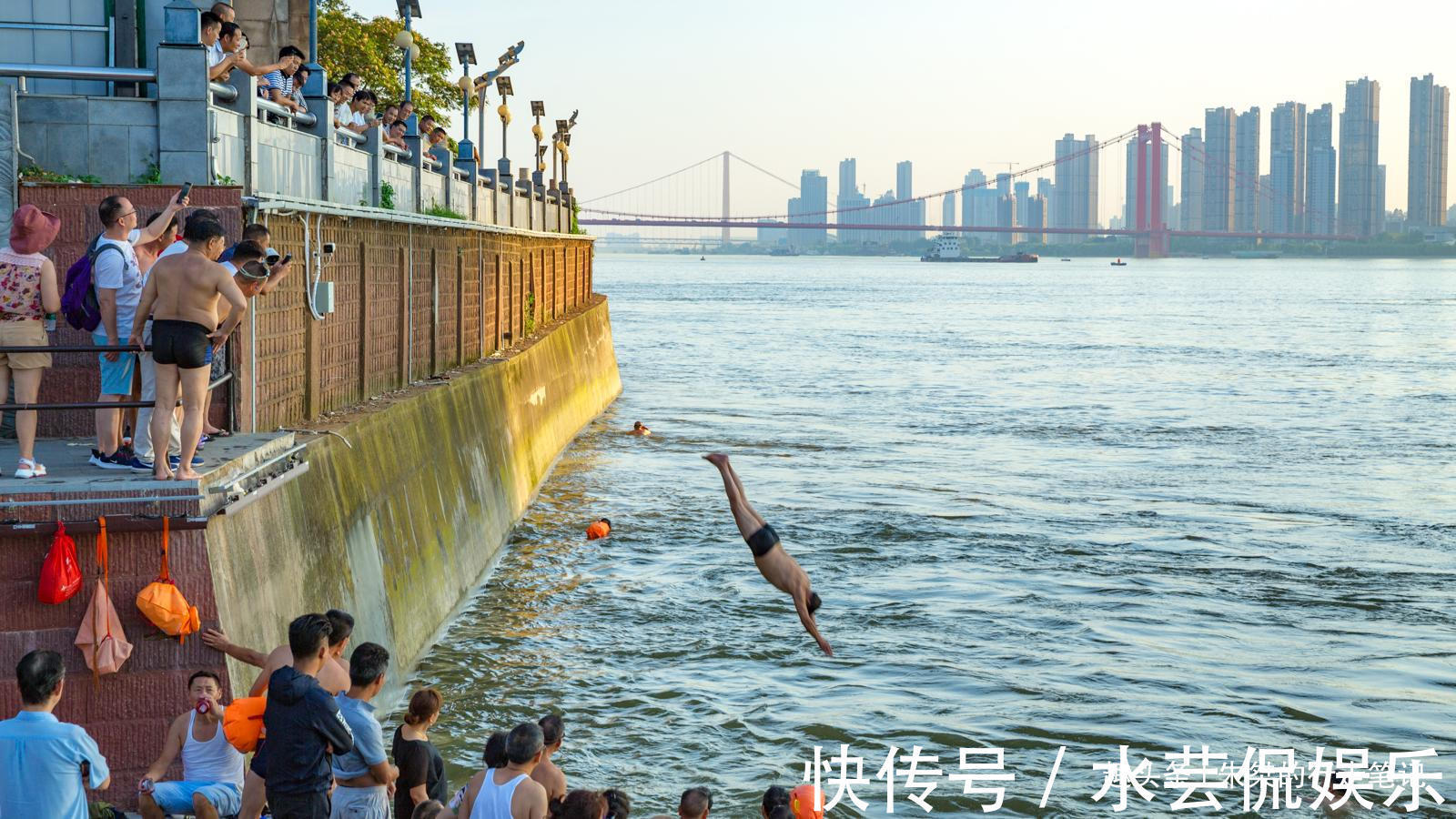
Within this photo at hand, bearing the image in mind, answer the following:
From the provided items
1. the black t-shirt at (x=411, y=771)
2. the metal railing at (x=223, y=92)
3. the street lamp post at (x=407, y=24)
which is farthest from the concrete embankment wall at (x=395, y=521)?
the street lamp post at (x=407, y=24)

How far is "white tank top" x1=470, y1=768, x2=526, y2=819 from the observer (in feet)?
22.8

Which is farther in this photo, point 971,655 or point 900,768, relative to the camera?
point 971,655

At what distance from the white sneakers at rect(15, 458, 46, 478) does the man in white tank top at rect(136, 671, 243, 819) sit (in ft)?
5.93

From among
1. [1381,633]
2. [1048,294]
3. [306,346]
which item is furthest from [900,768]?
[1048,294]

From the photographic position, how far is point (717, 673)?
1465 centimetres

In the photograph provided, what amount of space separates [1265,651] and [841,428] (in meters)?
21.6

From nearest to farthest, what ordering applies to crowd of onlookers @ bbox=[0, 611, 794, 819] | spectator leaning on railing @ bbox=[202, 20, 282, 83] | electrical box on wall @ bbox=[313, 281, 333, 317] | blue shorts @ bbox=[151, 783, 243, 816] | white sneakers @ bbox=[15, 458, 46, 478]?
1. crowd of onlookers @ bbox=[0, 611, 794, 819]
2. blue shorts @ bbox=[151, 783, 243, 816]
3. white sneakers @ bbox=[15, 458, 46, 478]
4. spectator leaning on railing @ bbox=[202, 20, 282, 83]
5. electrical box on wall @ bbox=[313, 281, 333, 317]

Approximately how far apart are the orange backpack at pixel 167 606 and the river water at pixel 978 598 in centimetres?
346

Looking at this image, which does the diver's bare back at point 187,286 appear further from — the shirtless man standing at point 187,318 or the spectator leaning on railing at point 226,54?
the spectator leaning on railing at point 226,54

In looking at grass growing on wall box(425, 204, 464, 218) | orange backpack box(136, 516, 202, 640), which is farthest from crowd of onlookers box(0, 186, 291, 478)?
grass growing on wall box(425, 204, 464, 218)

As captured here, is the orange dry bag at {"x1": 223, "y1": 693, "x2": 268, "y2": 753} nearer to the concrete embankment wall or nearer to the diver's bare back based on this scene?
Result: the concrete embankment wall

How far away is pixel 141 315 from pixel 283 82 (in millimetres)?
6635

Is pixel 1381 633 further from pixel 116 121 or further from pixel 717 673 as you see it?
pixel 116 121

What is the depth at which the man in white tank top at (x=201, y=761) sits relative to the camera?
7.62 m
